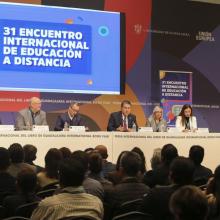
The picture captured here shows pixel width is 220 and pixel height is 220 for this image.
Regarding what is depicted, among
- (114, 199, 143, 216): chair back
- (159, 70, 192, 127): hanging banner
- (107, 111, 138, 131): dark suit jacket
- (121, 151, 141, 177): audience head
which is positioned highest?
(159, 70, 192, 127): hanging banner

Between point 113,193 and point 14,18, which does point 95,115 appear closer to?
point 14,18

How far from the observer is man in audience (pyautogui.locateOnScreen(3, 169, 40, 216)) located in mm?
2795

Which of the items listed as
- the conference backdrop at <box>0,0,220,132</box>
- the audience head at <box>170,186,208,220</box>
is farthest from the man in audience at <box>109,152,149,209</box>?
the conference backdrop at <box>0,0,220,132</box>

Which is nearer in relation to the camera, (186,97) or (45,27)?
(45,27)

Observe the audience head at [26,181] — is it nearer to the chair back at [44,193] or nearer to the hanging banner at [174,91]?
the chair back at [44,193]

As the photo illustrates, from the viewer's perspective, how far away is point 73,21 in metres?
8.80

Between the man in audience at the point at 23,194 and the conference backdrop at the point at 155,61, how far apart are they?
5687 mm

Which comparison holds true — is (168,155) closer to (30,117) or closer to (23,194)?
(23,194)

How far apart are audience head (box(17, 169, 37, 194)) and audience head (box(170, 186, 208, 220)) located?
3.91ft

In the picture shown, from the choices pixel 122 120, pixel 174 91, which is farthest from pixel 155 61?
pixel 122 120

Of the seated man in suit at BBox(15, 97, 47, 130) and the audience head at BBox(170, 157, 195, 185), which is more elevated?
the seated man in suit at BBox(15, 97, 47, 130)

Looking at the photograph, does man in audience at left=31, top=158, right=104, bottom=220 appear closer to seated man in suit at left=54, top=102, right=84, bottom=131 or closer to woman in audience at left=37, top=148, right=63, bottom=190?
woman in audience at left=37, top=148, right=63, bottom=190

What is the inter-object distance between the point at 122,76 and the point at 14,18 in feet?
7.63

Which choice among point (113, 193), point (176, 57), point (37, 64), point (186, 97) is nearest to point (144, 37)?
point (176, 57)
